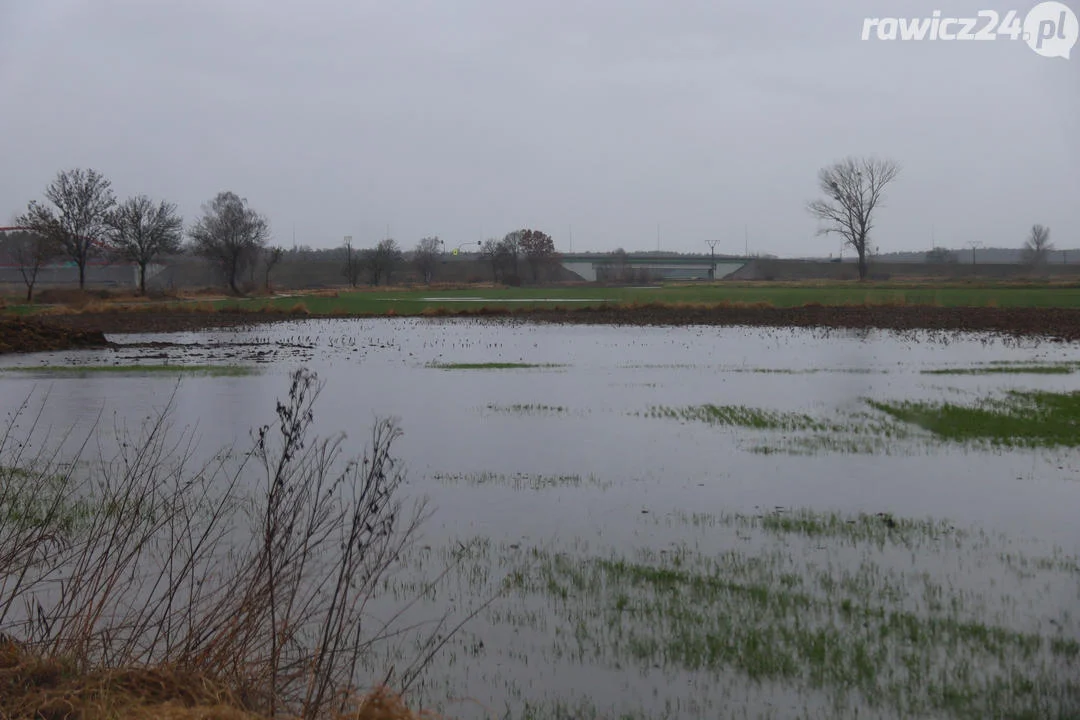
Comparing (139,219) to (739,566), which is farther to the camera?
(139,219)

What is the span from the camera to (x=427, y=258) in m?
146

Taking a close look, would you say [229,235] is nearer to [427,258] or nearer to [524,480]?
[427,258]

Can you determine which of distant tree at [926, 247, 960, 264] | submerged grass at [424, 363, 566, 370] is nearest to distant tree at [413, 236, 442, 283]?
distant tree at [926, 247, 960, 264]

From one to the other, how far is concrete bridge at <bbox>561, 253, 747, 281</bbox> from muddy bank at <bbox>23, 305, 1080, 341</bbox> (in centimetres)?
9760

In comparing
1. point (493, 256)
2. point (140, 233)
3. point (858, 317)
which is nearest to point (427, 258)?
point (493, 256)

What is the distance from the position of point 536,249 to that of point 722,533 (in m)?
151

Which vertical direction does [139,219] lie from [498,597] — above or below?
above

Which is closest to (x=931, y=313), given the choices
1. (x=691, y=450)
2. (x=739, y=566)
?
(x=691, y=450)

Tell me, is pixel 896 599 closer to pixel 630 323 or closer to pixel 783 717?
pixel 783 717

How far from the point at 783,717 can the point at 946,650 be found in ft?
5.25

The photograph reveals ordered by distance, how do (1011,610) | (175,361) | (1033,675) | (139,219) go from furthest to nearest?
(139,219), (175,361), (1011,610), (1033,675)

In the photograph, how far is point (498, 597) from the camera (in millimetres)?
8156

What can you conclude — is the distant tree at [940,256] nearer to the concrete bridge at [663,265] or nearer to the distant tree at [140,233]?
the concrete bridge at [663,265]

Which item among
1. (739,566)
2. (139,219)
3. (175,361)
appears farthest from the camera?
(139,219)
